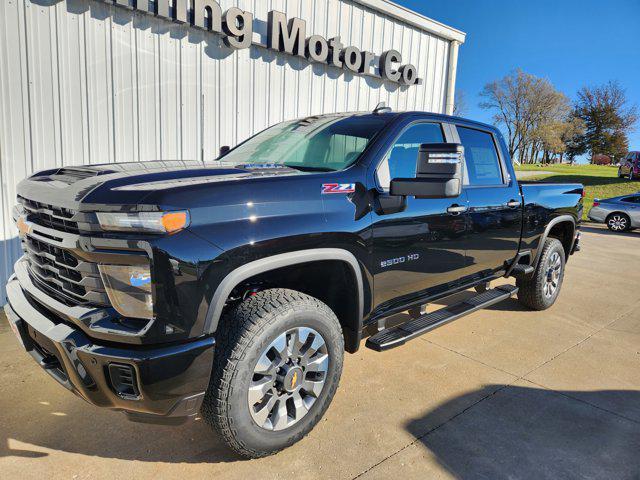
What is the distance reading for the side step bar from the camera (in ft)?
9.82

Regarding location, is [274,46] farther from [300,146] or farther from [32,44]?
[300,146]

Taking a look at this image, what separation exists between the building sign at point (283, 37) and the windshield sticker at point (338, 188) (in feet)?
13.2

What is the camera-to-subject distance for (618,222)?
14.2 meters

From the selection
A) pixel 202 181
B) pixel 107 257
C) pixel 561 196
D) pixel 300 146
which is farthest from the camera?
pixel 561 196

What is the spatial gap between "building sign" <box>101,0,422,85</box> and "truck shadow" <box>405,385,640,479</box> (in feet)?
16.8

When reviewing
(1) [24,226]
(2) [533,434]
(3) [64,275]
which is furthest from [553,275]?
(1) [24,226]

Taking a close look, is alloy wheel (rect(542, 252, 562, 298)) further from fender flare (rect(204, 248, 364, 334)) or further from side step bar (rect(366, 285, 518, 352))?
fender flare (rect(204, 248, 364, 334))

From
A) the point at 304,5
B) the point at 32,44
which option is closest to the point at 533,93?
the point at 304,5

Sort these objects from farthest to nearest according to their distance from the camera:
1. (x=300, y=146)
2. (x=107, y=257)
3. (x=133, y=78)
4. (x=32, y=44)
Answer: (x=133, y=78)
(x=32, y=44)
(x=300, y=146)
(x=107, y=257)

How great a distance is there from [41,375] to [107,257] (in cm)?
202

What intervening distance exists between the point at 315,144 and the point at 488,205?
1599mm

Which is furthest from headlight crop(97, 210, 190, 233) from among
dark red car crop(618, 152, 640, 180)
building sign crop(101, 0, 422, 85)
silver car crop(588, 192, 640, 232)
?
dark red car crop(618, 152, 640, 180)

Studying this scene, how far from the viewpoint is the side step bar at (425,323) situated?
299 centimetres

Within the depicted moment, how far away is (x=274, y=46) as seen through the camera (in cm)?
649
